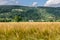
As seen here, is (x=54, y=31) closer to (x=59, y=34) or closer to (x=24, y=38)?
(x=59, y=34)

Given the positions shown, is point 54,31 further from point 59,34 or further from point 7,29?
point 7,29

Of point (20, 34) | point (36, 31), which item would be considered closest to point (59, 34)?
point (36, 31)

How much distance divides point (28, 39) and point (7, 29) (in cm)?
94

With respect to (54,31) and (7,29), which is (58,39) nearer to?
(54,31)

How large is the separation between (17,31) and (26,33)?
1.13ft

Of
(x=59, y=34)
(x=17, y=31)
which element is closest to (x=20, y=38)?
(x=17, y=31)

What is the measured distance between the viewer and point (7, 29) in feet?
18.0

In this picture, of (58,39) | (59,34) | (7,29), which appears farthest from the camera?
(7,29)

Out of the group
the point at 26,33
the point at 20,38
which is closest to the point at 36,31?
the point at 26,33

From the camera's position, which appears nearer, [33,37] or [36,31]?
[33,37]

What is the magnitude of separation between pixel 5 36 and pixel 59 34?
4.30 ft

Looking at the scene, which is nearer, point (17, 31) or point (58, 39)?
point (58, 39)

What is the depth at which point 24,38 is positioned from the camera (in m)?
4.80

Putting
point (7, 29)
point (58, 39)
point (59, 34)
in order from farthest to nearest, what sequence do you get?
point (7, 29) → point (59, 34) → point (58, 39)
